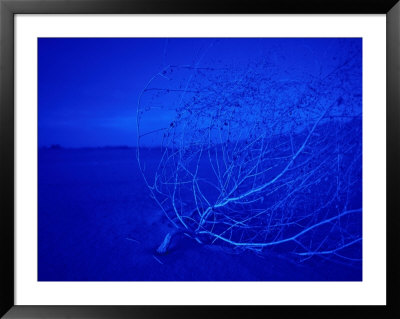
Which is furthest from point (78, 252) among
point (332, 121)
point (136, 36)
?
point (332, 121)

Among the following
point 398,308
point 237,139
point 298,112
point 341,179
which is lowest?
point 398,308

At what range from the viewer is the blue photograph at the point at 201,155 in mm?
1515

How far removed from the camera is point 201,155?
5.09ft

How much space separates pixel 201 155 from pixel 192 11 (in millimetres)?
639

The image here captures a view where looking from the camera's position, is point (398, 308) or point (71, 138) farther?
point (71, 138)

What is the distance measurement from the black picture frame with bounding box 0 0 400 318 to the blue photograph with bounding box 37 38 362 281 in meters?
0.13

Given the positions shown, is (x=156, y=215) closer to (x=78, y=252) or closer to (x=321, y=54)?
(x=78, y=252)

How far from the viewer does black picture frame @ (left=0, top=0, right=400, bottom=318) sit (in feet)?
4.69

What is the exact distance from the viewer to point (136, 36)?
1.52 meters

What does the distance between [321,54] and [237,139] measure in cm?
55

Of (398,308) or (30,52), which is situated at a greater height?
(30,52)

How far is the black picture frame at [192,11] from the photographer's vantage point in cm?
143

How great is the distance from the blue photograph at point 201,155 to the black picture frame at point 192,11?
0.42ft

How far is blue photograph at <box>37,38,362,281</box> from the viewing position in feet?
4.97
